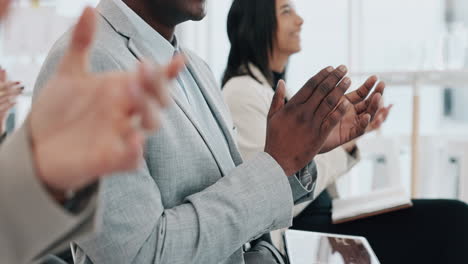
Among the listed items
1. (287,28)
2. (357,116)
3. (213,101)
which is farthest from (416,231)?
(287,28)

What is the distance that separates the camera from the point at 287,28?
1.96m

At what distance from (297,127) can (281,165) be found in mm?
64

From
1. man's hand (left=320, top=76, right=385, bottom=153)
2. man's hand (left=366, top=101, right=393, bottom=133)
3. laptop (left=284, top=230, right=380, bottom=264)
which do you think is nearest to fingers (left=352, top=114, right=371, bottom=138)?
man's hand (left=320, top=76, right=385, bottom=153)

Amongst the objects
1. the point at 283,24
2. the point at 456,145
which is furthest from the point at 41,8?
the point at 456,145

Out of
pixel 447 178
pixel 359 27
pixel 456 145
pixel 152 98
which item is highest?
pixel 152 98

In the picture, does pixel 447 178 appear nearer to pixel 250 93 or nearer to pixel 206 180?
pixel 250 93

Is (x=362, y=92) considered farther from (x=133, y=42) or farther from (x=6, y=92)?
(x=6, y=92)

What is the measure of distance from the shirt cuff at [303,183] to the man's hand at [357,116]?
0.20 ft

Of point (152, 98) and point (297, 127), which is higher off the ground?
point (152, 98)

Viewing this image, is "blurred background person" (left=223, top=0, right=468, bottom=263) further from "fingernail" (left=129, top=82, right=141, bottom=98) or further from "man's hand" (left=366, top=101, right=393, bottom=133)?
"fingernail" (left=129, top=82, right=141, bottom=98)

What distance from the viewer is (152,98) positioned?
39 centimetres

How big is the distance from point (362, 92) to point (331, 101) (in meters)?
0.37

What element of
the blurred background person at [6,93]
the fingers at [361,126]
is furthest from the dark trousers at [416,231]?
the blurred background person at [6,93]

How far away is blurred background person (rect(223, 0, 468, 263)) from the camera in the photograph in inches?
57.3
